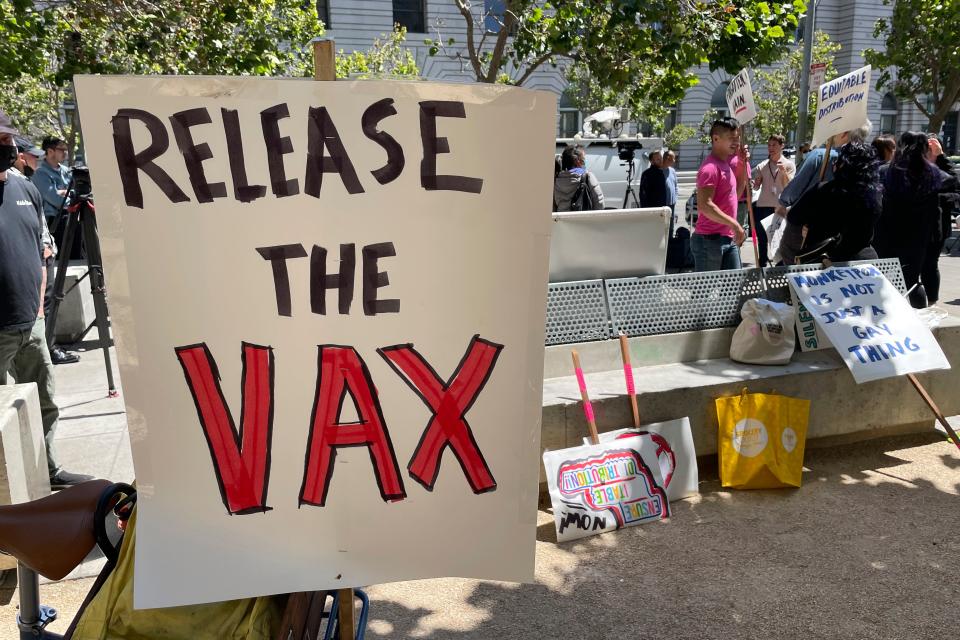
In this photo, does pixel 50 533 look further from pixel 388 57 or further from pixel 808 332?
pixel 388 57

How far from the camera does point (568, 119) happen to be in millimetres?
37406

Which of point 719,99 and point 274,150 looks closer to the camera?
point 274,150

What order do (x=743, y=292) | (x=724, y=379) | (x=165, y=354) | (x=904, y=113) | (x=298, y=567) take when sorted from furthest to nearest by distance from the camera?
(x=904, y=113)
(x=743, y=292)
(x=724, y=379)
(x=298, y=567)
(x=165, y=354)

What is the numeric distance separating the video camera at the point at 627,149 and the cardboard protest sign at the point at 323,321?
11993 millimetres

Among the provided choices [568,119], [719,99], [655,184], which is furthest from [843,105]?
[719,99]

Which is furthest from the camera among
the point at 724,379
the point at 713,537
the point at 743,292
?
the point at 743,292

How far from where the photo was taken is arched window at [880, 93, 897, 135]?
4031 centimetres

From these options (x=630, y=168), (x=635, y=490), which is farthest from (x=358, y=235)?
(x=630, y=168)

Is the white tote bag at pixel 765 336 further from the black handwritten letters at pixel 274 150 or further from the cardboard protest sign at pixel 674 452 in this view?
the black handwritten letters at pixel 274 150

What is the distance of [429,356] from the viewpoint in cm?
172

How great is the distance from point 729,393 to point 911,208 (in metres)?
2.98

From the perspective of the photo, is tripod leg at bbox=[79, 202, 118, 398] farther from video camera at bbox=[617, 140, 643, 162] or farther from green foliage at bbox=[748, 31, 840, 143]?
green foliage at bbox=[748, 31, 840, 143]

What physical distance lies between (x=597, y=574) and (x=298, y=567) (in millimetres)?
2083

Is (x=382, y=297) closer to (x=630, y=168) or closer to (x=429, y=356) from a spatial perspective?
(x=429, y=356)
